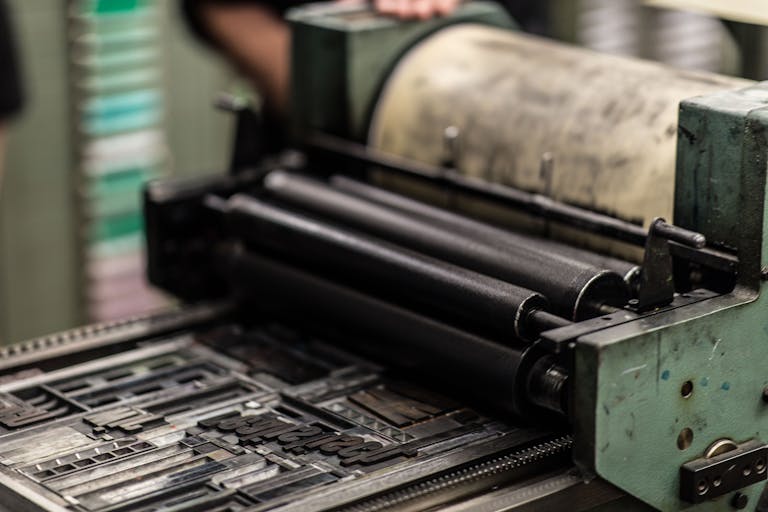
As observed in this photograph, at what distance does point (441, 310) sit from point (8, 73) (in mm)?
2108

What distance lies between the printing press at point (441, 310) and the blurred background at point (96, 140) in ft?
5.28

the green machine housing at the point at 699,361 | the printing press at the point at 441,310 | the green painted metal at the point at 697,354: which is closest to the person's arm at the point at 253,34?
the printing press at the point at 441,310

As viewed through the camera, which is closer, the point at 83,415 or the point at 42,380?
the point at 83,415

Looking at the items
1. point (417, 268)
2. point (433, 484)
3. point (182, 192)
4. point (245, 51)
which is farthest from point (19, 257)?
point (433, 484)

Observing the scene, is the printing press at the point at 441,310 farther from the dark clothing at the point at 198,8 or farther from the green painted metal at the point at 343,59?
the dark clothing at the point at 198,8

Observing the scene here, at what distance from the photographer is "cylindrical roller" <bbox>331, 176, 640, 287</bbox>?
208 cm

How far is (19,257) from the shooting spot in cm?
424

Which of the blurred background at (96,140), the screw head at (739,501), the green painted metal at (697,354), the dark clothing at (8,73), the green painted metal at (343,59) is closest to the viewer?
the green painted metal at (697,354)

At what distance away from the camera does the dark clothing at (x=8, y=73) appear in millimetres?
3830

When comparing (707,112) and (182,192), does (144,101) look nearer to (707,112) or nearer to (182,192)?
(182,192)

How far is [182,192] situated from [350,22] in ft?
1.39

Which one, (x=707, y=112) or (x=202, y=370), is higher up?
(x=707, y=112)

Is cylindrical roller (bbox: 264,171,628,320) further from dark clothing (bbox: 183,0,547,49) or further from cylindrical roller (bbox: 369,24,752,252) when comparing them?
dark clothing (bbox: 183,0,547,49)

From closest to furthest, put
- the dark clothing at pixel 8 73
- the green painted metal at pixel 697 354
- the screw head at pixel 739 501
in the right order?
the green painted metal at pixel 697 354 → the screw head at pixel 739 501 → the dark clothing at pixel 8 73
